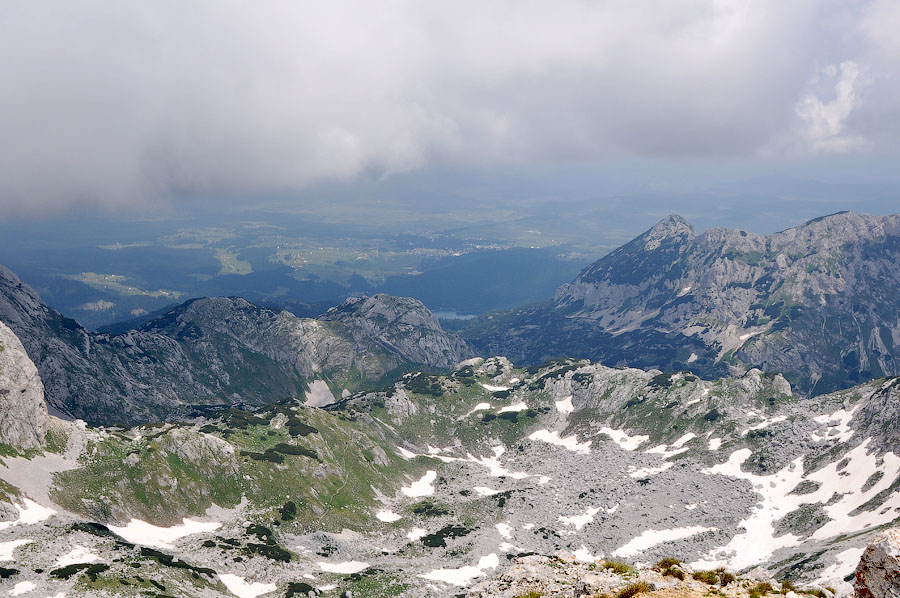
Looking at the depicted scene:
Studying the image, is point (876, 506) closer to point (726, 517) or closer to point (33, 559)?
point (726, 517)

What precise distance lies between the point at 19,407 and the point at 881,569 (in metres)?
211

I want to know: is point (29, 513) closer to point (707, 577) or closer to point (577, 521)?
point (707, 577)

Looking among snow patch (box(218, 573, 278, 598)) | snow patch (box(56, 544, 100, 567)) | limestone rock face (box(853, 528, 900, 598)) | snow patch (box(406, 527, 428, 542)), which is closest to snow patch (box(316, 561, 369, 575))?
snow patch (box(218, 573, 278, 598))

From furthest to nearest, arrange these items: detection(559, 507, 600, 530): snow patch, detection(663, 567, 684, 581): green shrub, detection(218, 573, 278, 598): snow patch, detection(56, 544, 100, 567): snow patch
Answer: detection(559, 507, 600, 530): snow patch < detection(218, 573, 278, 598): snow patch < detection(56, 544, 100, 567): snow patch < detection(663, 567, 684, 581): green shrub

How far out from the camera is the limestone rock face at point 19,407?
16550 centimetres

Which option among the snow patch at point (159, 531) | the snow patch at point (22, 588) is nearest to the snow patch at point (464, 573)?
the snow patch at point (159, 531)

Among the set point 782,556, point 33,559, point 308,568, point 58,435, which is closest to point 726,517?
point 782,556

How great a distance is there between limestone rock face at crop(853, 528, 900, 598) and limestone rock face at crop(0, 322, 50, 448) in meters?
Result: 205

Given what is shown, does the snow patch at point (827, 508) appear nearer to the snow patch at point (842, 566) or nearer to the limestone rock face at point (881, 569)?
the snow patch at point (842, 566)

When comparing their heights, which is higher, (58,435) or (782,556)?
(58,435)

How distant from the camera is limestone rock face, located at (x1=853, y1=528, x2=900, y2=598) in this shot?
22656mm

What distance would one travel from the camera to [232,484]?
607ft

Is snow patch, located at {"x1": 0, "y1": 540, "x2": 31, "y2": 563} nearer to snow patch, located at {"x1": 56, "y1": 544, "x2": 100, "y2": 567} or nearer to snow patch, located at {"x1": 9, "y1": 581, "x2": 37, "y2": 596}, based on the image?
snow patch, located at {"x1": 56, "y1": 544, "x2": 100, "y2": 567}

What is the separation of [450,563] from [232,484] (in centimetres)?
7786
